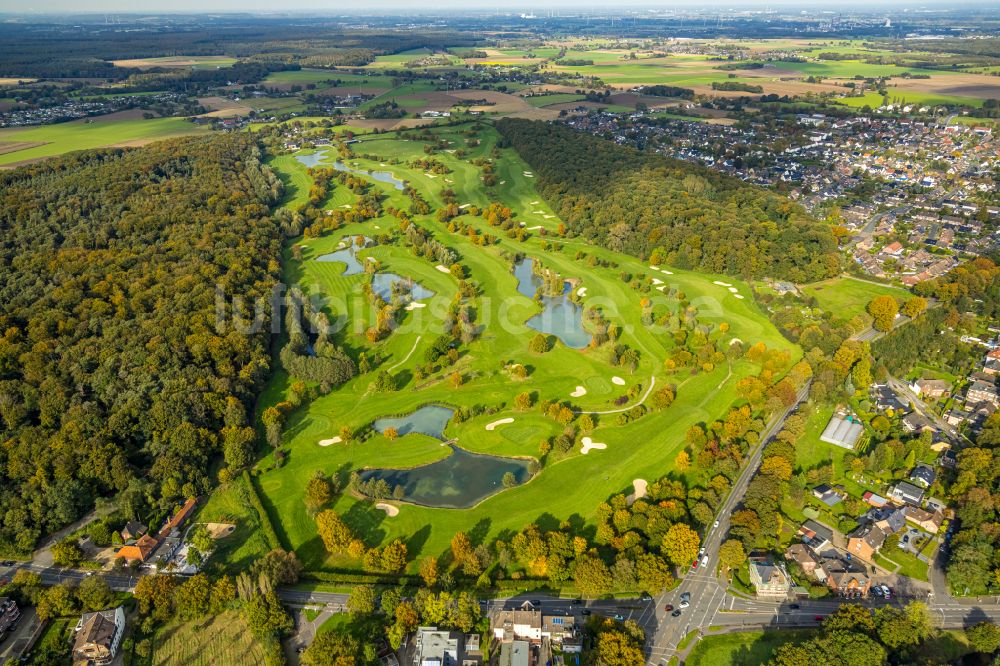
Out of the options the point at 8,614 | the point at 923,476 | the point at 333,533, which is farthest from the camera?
the point at 923,476

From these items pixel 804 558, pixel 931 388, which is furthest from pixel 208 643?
pixel 931 388

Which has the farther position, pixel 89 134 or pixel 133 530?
pixel 89 134

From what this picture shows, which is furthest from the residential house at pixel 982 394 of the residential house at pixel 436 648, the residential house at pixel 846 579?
the residential house at pixel 436 648

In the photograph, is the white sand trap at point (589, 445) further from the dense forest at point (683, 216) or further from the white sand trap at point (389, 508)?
the dense forest at point (683, 216)

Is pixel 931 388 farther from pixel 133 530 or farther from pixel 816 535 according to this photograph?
pixel 133 530

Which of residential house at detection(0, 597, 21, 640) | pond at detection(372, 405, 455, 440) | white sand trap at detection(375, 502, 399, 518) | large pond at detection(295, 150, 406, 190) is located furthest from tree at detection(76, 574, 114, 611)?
large pond at detection(295, 150, 406, 190)

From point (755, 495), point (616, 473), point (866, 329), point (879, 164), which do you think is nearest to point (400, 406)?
point (616, 473)
